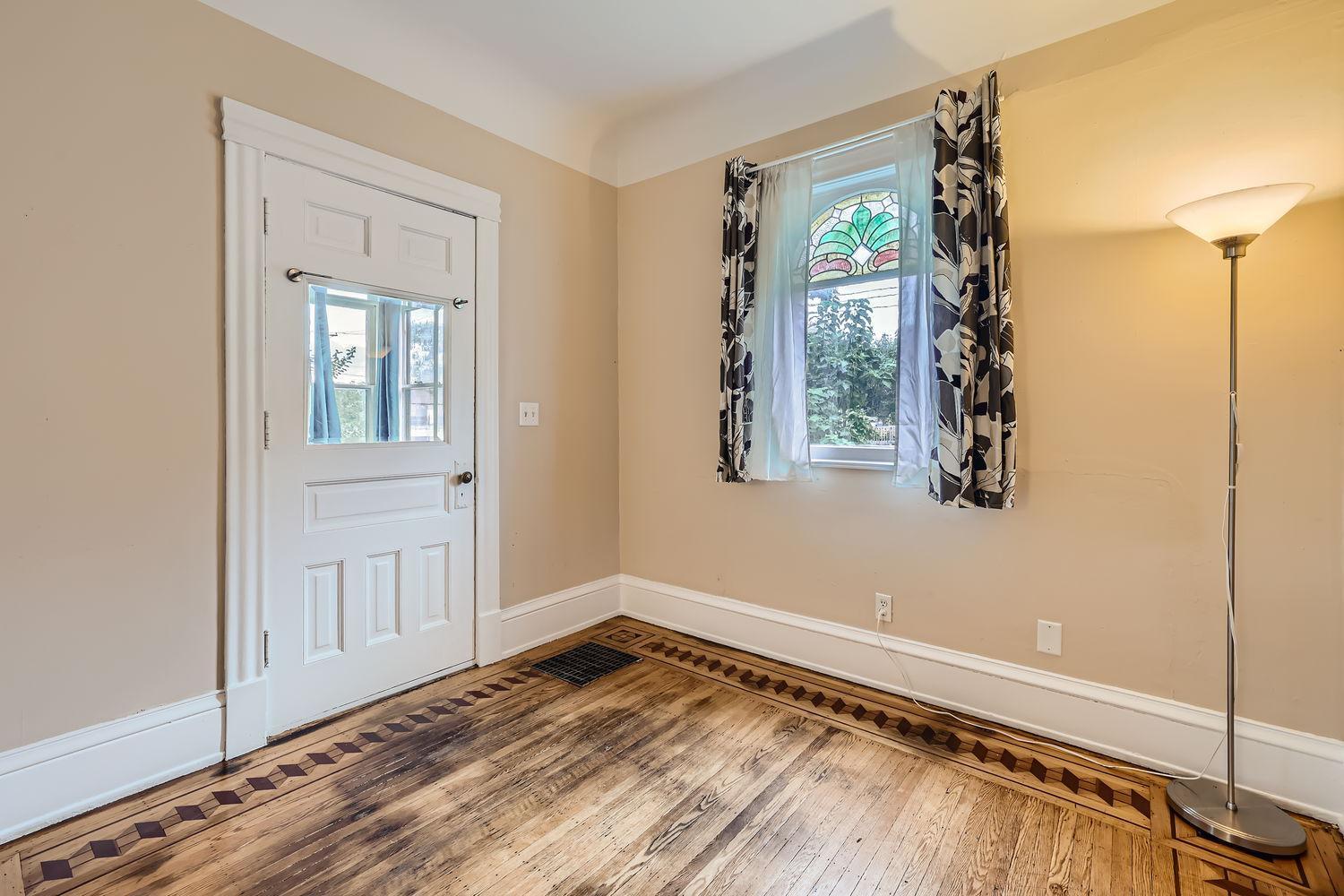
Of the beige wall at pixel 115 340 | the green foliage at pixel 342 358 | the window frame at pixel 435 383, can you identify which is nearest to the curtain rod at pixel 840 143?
the window frame at pixel 435 383

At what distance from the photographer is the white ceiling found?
7.32 ft

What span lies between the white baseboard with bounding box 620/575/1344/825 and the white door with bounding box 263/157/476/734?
139cm

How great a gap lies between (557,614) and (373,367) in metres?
1.52

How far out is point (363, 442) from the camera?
244 cm

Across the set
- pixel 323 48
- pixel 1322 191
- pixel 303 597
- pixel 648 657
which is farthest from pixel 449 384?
pixel 1322 191

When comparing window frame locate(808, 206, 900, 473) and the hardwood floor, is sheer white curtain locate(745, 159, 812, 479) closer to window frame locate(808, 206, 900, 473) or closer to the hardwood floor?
window frame locate(808, 206, 900, 473)

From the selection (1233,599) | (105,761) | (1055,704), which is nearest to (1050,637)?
(1055,704)

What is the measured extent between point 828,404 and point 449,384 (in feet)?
5.51

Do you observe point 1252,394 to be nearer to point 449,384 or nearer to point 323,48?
point 449,384

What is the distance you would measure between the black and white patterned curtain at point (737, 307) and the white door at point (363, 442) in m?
1.17

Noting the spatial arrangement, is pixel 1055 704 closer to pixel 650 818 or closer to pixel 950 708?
pixel 950 708

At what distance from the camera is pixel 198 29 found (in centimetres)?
198

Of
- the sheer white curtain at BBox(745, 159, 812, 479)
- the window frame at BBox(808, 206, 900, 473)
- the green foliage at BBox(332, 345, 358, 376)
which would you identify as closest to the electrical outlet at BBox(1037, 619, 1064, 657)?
the window frame at BBox(808, 206, 900, 473)

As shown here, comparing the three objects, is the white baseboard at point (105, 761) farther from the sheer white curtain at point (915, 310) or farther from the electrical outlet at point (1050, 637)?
the electrical outlet at point (1050, 637)
